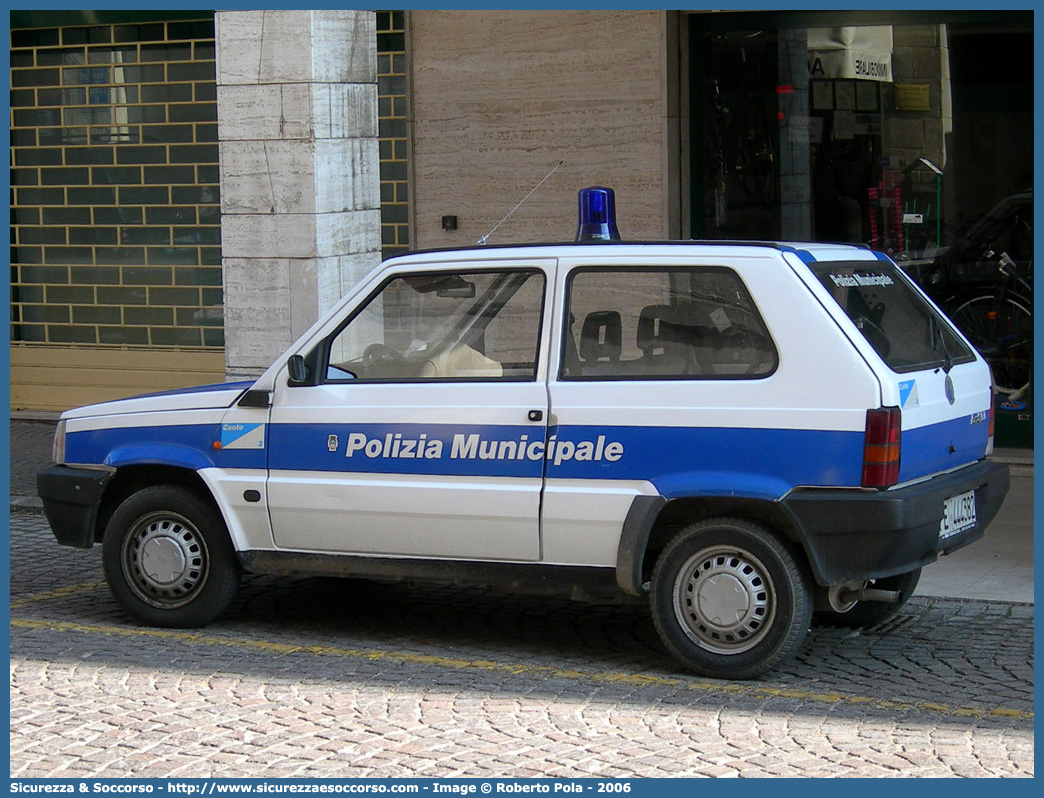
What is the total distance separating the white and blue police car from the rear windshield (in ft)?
0.05

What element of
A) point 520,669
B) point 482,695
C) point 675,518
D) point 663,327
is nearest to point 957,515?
point 675,518

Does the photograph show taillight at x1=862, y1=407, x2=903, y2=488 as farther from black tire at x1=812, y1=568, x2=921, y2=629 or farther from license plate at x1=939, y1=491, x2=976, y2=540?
black tire at x1=812, y1=568, x2=921, y2=629

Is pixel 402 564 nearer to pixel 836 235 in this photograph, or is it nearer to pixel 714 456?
pixel 714 456

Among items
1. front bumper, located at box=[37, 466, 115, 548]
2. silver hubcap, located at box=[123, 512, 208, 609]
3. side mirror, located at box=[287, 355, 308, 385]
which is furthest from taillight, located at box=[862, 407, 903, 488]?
front bumper, located at box=[37, 466, 115, 548]

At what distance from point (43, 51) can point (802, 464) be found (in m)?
11.8

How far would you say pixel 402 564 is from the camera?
699 centimetres

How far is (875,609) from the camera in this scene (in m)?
7.43

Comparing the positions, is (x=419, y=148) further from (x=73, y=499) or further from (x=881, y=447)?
(x=881, y=447)

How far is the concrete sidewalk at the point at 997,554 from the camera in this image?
26.9 feet

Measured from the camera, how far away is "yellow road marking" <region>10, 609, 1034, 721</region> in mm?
6078

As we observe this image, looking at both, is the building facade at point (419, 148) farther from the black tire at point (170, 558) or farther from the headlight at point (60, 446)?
the black tire at point (170, 558)

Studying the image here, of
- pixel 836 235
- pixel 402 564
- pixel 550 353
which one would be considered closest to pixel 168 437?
pixel 402 564

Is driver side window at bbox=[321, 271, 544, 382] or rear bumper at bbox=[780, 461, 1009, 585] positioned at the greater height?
driver side window at bbox=[321, 271, 544, 382]

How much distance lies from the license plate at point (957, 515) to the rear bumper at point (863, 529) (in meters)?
0.12
